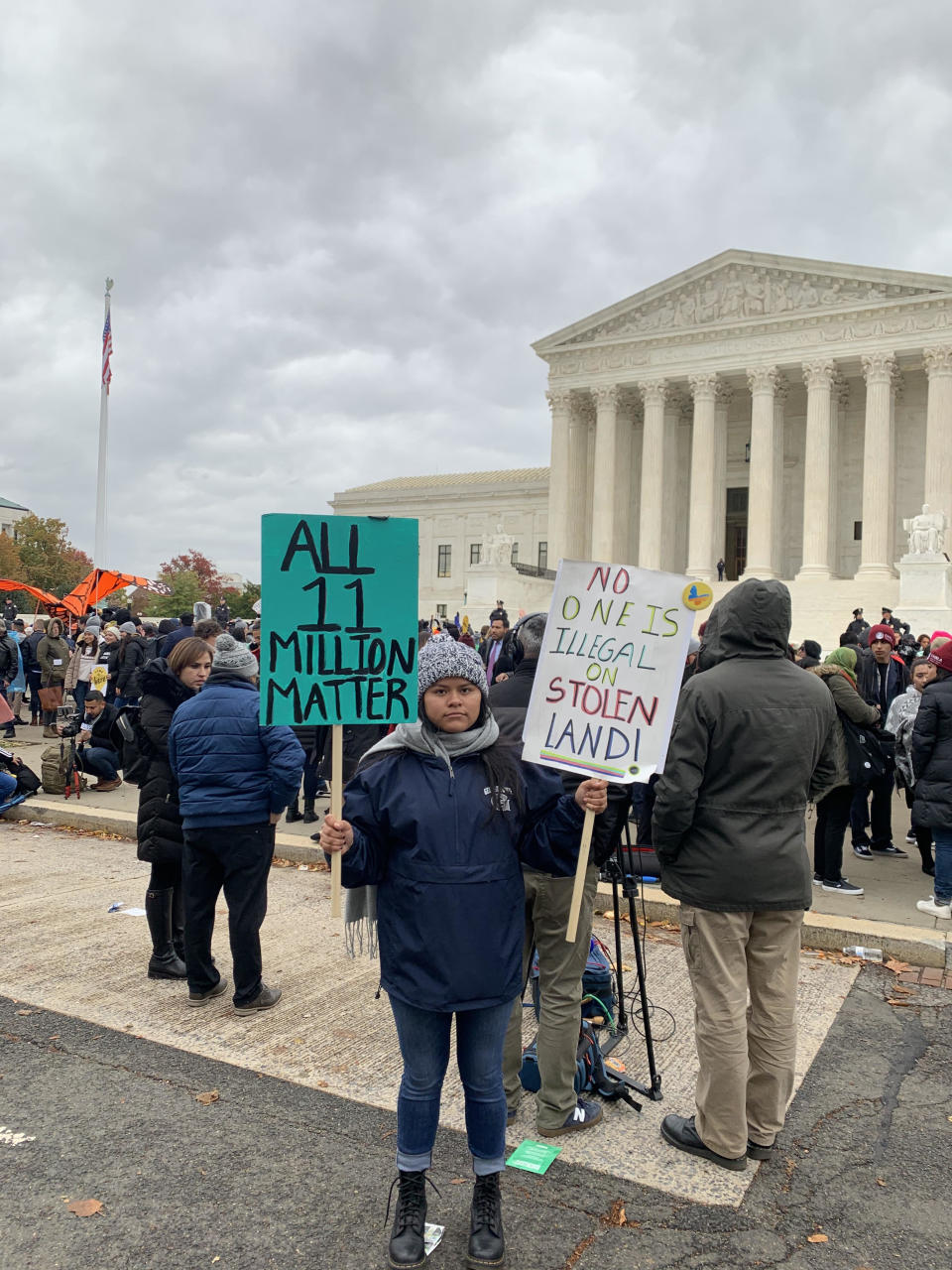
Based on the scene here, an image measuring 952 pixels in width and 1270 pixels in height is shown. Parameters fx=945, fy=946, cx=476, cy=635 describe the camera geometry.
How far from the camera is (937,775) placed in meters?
6.99

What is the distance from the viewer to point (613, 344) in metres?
46.8

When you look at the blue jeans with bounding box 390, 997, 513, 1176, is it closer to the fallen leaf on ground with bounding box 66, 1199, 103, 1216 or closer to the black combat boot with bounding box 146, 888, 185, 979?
the fallen leaf on ground with bounding box 66, 1199, 103, 1216

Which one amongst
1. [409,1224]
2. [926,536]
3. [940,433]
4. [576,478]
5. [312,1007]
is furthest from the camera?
[576,478]

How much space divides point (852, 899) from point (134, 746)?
A: 18.3 ft

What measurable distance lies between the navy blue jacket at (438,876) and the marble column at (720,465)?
43779 mm

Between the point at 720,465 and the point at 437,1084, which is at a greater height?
the point at 720,465

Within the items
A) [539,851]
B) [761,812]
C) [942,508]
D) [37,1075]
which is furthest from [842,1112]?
[942,508]

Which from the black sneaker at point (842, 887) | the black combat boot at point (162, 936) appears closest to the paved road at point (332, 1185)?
the black combat boot at point (162, 936)

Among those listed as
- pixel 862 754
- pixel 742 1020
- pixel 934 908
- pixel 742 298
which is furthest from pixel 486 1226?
pixel 742 298

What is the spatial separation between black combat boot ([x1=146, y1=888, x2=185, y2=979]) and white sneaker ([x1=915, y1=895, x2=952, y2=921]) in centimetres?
529

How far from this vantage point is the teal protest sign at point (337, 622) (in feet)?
11.5

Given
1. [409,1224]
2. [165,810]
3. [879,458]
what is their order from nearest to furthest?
1. [409,1224]
2. [165,810]
3. [879,458]

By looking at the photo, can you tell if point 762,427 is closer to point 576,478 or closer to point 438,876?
point 576,478

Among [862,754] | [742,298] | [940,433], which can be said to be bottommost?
[862,754]
